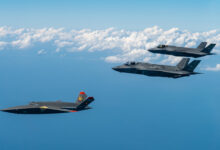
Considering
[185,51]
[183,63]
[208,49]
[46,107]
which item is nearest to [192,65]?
[183,63]

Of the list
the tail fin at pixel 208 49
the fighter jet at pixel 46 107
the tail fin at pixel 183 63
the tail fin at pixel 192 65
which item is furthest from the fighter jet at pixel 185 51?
the fighter jet at pixel 46 107

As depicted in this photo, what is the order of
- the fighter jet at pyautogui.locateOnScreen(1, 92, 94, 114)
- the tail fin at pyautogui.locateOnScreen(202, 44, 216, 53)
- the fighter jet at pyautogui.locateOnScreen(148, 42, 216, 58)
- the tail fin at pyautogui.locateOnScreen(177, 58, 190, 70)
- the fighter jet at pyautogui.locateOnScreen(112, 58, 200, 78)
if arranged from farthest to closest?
Answer: the fighter jet at pyautogui.locateOnScreen(148, 42, 216, 58), the tail fin at pyautogui.locateOnScreen(202, 44, 216, 53), the tail fin at pyautogui.locateOnScreen(177, 58, 190, 70), the fighter jet at pyautogui.locateOnScreen(112, 58, 200, 78), the fighter jet at pyautogui.locateOnScreen(1, 92, 94, 114)

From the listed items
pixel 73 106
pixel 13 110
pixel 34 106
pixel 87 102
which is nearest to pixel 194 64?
pixel 87 102

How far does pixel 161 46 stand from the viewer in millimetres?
80000

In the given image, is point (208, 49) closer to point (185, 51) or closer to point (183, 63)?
point (185, 51)

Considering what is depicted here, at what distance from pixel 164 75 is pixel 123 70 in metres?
13.6

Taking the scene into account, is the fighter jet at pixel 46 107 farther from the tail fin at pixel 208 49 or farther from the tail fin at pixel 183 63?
the tail fin at pixel 208 49

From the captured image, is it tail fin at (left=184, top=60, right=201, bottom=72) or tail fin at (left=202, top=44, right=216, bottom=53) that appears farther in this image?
tail fin at (left=202, top=44, right=216, bottom=53)

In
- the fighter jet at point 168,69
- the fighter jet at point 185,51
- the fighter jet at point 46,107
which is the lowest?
the fighter jet at point 46,107

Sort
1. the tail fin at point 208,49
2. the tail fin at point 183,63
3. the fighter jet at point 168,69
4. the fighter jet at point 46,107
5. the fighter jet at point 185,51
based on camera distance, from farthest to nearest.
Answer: the fighter jet at point 185,51 → the tail fin at point 208,49 → the tail fin at point 183,63 → the fighter jet at point 168,69 → the fighter jet at point 46,107

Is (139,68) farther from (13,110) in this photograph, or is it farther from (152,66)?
(13,110)

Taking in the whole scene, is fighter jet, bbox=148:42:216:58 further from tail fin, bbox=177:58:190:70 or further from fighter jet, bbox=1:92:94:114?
fighter jet, bbox=1:92:94:114

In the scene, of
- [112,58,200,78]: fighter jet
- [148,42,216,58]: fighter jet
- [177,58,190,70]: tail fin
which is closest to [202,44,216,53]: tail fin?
[148,42,216,58]: fighter jet

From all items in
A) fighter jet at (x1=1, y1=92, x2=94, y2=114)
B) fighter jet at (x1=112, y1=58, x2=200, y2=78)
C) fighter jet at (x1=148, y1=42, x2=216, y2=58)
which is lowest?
fighter jet at (x1=1, y1=92, x2=94, y2=114)
